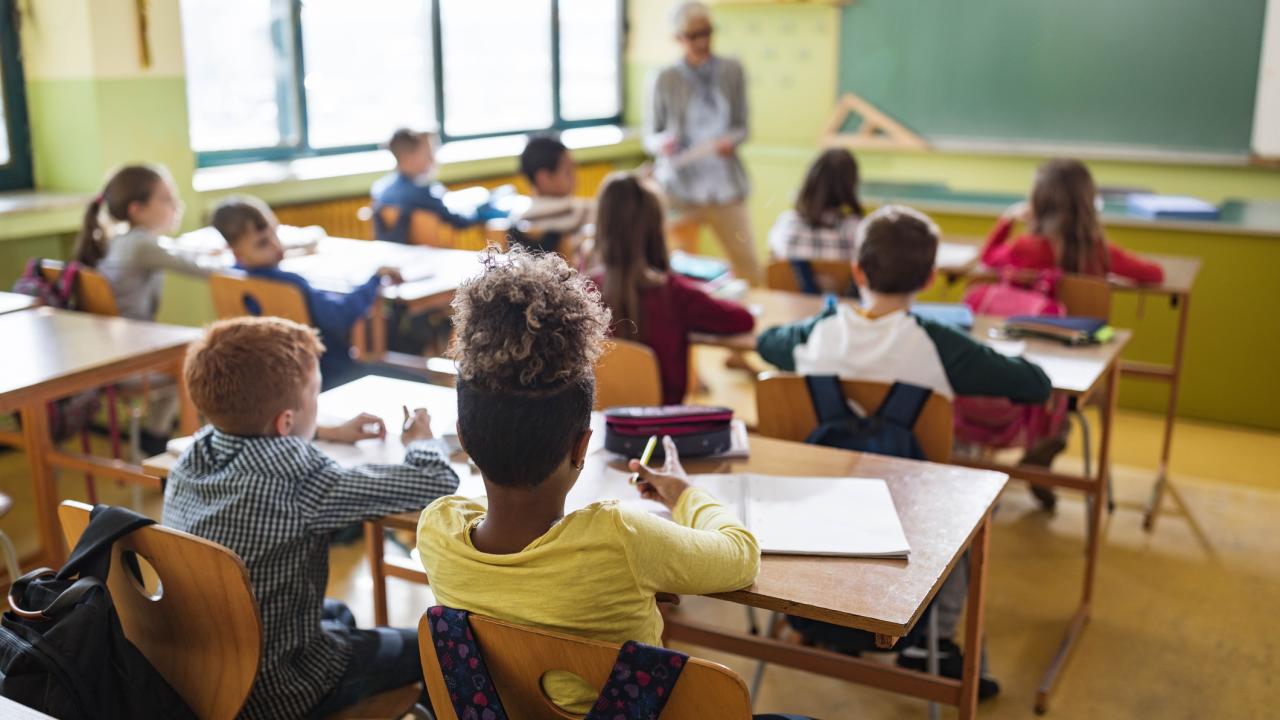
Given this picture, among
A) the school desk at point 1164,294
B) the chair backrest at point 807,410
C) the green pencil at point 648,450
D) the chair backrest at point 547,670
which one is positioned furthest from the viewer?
the school desk at point 1164,294

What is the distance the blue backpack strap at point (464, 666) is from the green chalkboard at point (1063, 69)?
201 inches

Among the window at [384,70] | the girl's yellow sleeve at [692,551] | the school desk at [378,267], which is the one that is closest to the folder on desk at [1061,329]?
the school desk at [378,267]

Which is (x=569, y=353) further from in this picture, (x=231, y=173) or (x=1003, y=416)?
(x=231, y=173)

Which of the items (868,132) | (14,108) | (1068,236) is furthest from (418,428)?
(868,132)

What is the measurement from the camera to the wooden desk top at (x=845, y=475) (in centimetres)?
146

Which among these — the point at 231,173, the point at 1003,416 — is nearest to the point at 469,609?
the point at 1003,416

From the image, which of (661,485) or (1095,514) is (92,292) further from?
(1095,514)

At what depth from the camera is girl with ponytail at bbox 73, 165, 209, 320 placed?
3375 millimetres

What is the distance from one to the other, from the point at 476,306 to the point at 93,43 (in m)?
3.24

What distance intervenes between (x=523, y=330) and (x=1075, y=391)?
5.03ft

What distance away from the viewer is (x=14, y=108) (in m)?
4.11

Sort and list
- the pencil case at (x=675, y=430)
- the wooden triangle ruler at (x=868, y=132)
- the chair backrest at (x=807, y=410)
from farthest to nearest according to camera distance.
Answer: the wooden triangle ruler at (x=868, y=132) → the chair backrest at (x=807, y=410) → the pencil case at (x=675, y=430)

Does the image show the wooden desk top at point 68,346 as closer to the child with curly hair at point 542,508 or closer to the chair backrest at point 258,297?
the chair backrest at point 258,297

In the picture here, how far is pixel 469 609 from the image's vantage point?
53.6 inches
